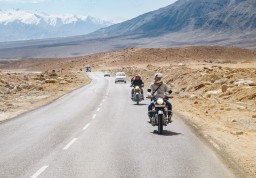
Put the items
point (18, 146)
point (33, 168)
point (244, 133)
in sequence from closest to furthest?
point (33, 168) < point (18, 146) < point (244, 133)

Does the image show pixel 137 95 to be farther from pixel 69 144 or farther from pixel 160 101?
pixel 69 144

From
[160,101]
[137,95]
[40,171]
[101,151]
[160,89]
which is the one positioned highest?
[160,89]

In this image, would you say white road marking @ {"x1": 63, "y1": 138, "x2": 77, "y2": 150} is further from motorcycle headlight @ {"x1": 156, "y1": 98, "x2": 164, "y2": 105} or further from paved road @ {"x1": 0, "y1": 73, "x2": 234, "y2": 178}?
motorcycle headlight @ {"x1": 156, "y1": 98, "x2": 164, "y2": 105}

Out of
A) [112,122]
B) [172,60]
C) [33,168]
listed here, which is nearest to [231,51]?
[172,60]

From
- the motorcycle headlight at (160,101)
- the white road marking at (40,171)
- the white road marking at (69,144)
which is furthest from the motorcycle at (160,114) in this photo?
the white road marking at (40,171)

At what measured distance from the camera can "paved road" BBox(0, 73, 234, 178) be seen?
10773mm

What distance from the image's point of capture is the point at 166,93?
18.3 meters

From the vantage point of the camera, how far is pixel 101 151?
1347cm

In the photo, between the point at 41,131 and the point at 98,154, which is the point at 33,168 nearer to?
the point at 98,154

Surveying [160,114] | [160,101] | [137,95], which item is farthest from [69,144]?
[137,95]

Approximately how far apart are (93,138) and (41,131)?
10.0 ft

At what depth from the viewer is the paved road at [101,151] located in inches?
424

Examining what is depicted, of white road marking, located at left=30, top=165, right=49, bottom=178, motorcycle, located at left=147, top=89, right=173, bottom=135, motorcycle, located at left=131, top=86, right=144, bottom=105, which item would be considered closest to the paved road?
white road marking, located at left=30, top=165, right=49, bottom=178

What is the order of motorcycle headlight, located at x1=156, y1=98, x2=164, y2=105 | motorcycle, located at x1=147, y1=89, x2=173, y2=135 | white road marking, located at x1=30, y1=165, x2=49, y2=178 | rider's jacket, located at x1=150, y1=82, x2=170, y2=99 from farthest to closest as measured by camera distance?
rider's jacket, located at x1=150, y1=82, x2=170, y2=99
motorcycle headlight, located at x1=156, y1=98, x2=164, y2=105
motorcycle, located at x1=147, y1=89, x2=173, y2=135
white road marking, located at x1=30, y1=165, x2=49, y2=178
